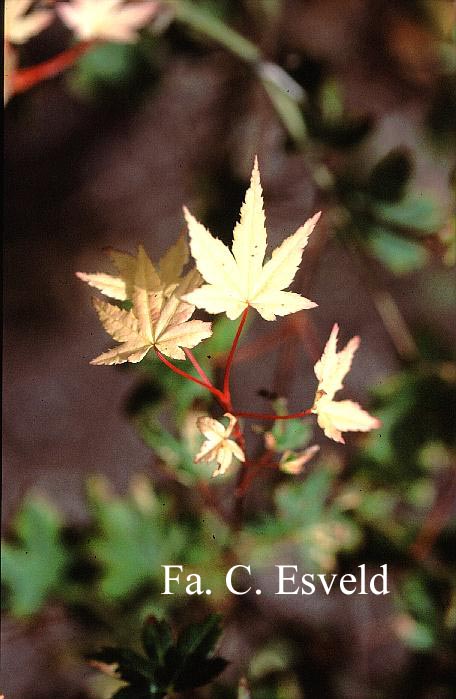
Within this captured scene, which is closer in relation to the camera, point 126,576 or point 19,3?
point 19,3

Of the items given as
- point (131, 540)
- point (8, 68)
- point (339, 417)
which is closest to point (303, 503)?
point (131, 540)

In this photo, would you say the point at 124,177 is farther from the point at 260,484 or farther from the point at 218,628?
the point at 218,628

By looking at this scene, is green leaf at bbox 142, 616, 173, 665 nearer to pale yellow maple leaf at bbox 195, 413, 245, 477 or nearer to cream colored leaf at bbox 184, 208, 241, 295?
pale yellow maple leaf at bbox 195, 413, 245, 477

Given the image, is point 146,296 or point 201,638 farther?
point 201,638

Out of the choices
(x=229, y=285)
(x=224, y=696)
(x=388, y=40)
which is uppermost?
(x=388, y=40)

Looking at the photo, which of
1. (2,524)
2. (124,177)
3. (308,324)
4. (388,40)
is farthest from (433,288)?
(2,524)

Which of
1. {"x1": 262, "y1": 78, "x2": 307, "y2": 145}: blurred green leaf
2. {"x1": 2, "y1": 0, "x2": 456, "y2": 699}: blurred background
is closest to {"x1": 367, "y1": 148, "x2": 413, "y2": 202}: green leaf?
{"x1": 2, "y1": 0, "x2": 456, "y2": 699}: blurred background

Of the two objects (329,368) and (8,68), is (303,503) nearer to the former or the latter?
(329,368)
